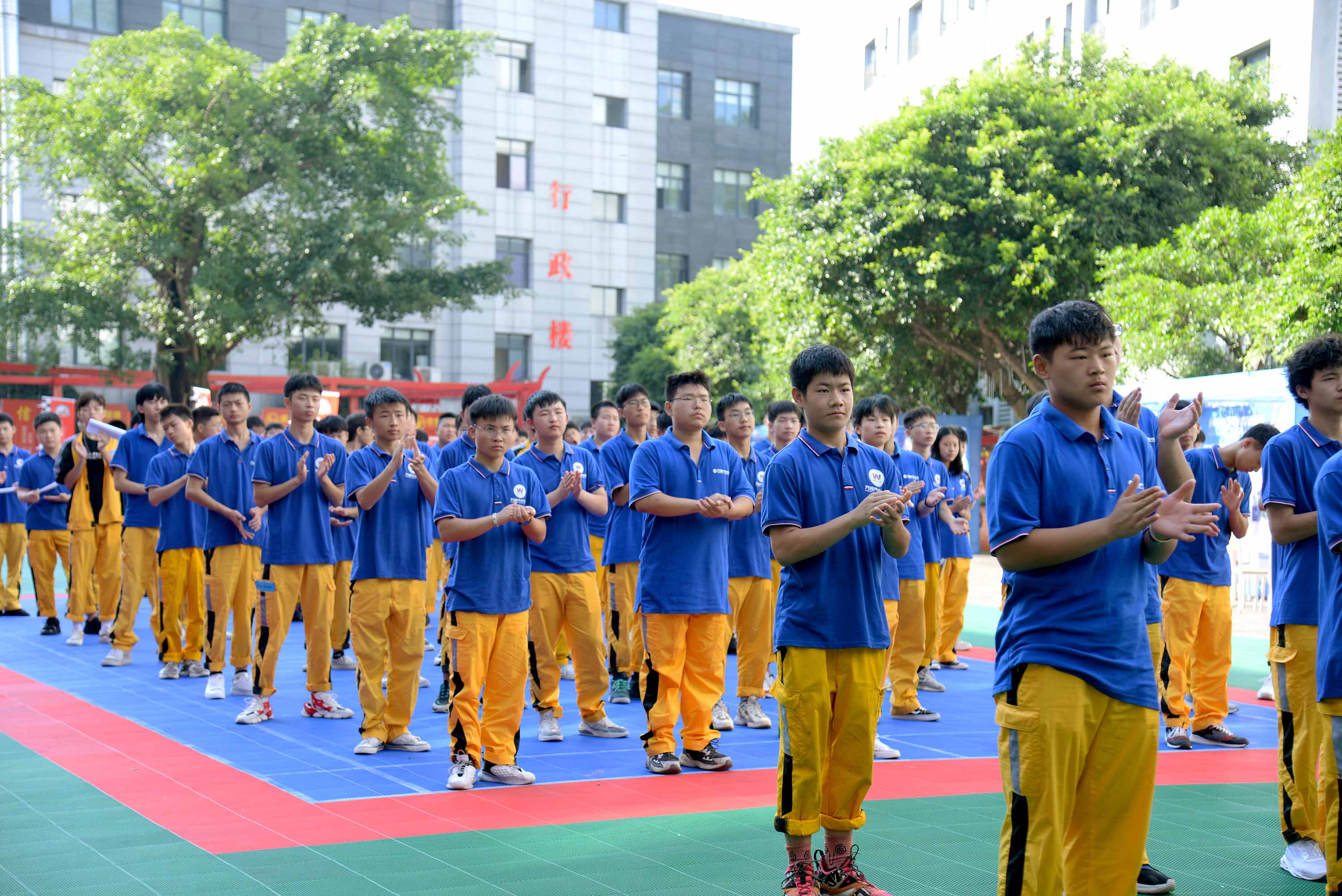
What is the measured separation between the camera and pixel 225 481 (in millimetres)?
9164

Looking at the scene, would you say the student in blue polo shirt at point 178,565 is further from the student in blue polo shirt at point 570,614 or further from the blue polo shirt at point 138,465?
the student in blue polo shirt at point 570,614

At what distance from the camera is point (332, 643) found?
1024 cm

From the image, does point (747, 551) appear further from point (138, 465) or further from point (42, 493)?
point (42, 493)

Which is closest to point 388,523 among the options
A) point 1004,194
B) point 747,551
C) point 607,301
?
point 747,551

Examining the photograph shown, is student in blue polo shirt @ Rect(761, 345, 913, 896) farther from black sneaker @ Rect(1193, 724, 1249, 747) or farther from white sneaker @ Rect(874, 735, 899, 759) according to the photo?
black sneaker @ Rect(1193, 724, 1249, 747)

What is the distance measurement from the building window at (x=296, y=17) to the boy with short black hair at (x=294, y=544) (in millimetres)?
33697

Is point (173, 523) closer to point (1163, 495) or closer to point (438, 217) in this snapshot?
point (1163, 495)

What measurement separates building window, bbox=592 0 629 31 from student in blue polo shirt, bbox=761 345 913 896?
139 feet

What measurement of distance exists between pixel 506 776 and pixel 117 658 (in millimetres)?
5361

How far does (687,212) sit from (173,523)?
4030 cm

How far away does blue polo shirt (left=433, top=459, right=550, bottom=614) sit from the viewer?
647cm

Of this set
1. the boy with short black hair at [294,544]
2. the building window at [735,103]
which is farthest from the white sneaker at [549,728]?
the building window at [735,103]

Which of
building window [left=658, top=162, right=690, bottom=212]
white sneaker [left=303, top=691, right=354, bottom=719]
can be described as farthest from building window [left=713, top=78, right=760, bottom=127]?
white sneaker [left=303, top=691, right=354, bottom=719]

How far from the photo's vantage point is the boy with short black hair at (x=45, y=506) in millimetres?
13133
